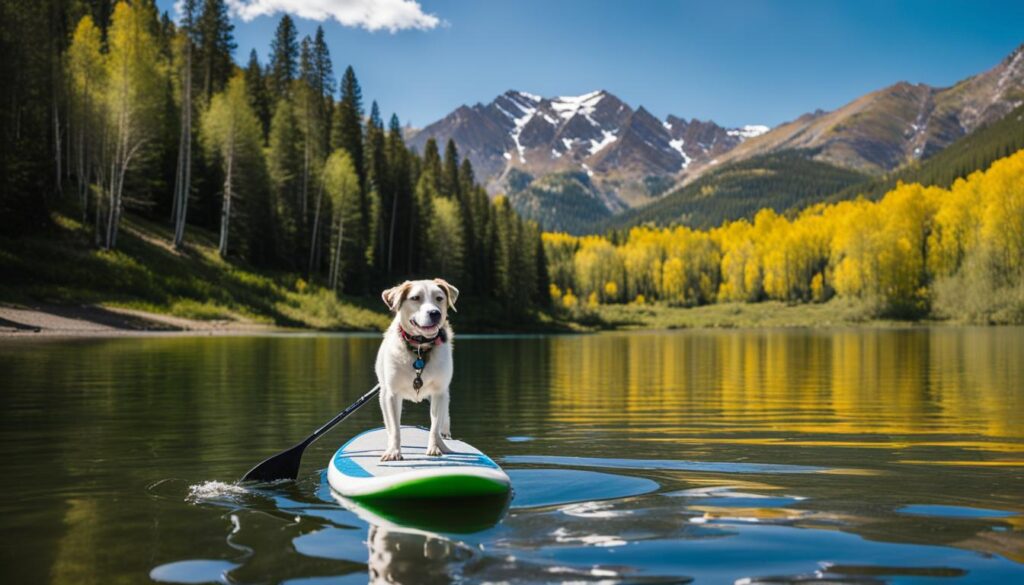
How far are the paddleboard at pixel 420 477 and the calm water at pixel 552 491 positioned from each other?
0.20 meters

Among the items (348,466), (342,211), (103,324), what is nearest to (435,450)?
(348,466)

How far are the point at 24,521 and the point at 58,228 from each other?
144ft

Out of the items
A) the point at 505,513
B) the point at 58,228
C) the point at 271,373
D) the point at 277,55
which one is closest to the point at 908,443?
the point at 505,513

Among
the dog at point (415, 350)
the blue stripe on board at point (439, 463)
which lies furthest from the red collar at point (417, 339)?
the blue stripe on board at point (439, 463)

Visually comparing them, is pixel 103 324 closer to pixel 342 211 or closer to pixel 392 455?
pixel 342 211

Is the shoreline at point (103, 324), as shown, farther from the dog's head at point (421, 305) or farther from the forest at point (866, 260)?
the forest at point (866, 260)

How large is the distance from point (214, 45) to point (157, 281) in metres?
34.2

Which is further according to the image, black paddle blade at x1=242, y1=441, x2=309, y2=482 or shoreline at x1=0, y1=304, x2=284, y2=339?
shoreline at x1=0, y1=304, x2=284, y2=339

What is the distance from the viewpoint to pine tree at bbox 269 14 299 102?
81062 millimetres

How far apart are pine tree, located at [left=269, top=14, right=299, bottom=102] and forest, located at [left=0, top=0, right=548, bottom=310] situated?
0.21m

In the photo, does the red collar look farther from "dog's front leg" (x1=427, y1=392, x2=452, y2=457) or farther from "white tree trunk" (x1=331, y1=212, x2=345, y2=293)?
"white tree trunk" (x1=331, y1=212, x2=345, y2=293)

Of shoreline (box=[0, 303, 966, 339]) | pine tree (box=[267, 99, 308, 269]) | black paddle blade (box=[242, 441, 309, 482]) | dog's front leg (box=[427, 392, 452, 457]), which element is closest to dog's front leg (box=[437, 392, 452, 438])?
dog's front leg (box=[427, 392, 452, 457])

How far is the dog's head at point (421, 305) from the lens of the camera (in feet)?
21.4

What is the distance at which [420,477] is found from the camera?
6.43 metres
